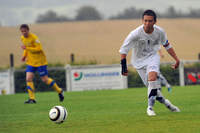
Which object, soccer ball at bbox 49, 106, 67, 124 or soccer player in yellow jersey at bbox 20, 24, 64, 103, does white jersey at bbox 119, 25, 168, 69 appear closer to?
soccer ball at bbox 49, 106, 67, 124

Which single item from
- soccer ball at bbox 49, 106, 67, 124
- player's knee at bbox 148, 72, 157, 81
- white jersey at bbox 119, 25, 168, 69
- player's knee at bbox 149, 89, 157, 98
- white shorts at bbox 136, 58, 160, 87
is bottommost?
soccer ball at bbox 49, 106, 67, 124

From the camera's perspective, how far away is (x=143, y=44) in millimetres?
9992

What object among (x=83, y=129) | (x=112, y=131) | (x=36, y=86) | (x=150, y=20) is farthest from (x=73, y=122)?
(x=36, y=86)

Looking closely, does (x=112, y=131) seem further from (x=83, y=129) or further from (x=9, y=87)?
(x=9, y=87)

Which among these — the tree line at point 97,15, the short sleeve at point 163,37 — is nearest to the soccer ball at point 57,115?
the short sleeve at point 163,37

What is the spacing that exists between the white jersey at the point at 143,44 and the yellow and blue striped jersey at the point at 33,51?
5.50 meters

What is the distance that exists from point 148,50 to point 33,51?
5.95 meters

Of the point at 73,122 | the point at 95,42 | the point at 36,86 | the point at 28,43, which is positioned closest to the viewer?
the point at 73,122

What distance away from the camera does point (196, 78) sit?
2578cm

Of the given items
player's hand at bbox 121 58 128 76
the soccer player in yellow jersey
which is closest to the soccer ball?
player's hand at bbox 121 58 128 76

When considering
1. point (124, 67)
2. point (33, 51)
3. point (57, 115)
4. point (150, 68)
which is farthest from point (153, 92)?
point (33, 51)

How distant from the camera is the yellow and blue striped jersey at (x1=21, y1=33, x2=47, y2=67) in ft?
49.3

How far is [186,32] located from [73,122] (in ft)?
199

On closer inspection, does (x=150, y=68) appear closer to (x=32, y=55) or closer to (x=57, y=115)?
(x=57, y=115)
